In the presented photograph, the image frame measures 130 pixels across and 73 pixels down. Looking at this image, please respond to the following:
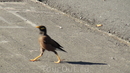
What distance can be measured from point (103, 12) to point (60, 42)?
356 centimetres

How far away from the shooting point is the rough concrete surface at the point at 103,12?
32.4 feet

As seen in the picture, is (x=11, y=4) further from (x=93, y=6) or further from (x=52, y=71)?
(x=52, y=71)

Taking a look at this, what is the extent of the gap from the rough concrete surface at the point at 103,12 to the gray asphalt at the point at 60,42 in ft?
1.55

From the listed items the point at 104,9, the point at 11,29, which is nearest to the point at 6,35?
the point at 11,29

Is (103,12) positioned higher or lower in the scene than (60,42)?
higher

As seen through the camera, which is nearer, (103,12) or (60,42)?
(60,42)

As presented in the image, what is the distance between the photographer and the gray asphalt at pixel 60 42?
663 centimetres

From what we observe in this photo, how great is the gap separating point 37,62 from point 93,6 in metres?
5.70

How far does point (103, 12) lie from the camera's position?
11250 mm

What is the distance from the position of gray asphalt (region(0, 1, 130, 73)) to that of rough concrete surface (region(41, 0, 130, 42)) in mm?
472

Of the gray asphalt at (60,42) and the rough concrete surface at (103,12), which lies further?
the rough concrete surface at (103,12)

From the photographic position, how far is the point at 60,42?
8.25 metres

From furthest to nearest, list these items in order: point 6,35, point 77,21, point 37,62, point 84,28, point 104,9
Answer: point 104,9
point 77,21
point 84,28
point 6,35
point 37,62

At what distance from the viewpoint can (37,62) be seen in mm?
6820
